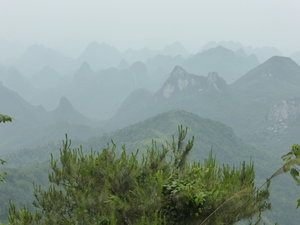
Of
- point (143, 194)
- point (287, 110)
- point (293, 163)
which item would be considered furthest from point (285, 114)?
point (293, 163)

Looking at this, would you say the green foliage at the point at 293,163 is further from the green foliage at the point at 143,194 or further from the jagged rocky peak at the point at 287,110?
the jagged rocky peak at the point at 287,110

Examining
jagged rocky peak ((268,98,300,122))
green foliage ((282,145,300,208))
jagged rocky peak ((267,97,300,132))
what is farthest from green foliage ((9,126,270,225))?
jagged rocky peak ((268,98,300,122))

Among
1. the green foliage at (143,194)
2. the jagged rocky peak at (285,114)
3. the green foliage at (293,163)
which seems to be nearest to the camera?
the green foliage at (293,163)

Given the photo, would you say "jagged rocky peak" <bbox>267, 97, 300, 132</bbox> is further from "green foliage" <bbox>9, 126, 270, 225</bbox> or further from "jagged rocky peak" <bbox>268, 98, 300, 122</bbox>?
"green foliage" <bbox>9, 126, 270, 225</bbox>

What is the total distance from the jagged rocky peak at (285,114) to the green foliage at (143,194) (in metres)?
199

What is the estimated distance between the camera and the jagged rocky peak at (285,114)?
19162 centimetres

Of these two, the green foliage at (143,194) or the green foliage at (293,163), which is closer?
the green foliage at (293,163)

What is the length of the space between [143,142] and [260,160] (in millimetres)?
58182

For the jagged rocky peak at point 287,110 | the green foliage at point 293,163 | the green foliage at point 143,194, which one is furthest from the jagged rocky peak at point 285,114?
the green foliage at point 293,163

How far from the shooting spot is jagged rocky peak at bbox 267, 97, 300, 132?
629ft

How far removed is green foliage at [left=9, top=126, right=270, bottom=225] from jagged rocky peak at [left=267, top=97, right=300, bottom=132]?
654 feet

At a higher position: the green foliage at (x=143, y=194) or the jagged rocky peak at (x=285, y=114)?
the jagged rocky peak at (x=285, y=114)

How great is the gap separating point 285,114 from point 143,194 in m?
209

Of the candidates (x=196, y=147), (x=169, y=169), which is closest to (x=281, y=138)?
(x=196, y=147)
